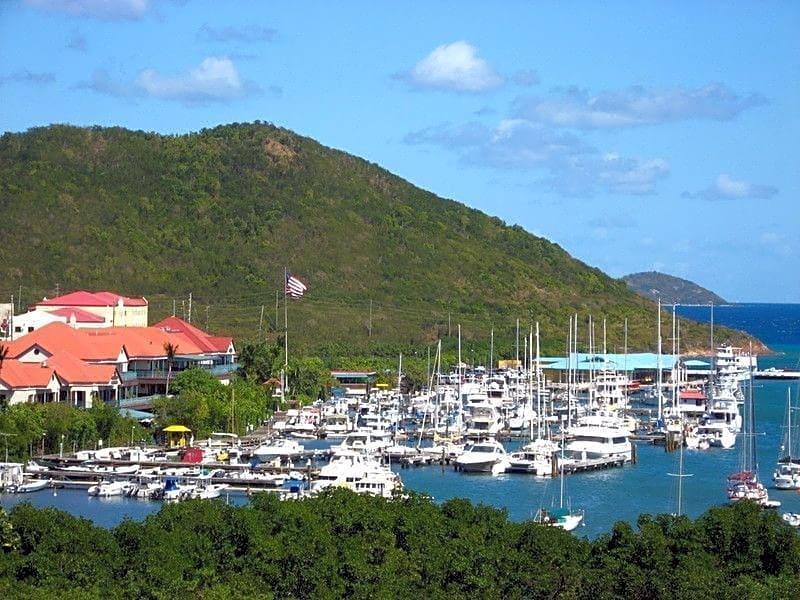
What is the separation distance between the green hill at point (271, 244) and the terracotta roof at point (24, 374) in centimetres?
3586

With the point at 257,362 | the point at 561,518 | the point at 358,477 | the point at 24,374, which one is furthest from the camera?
the point at 257,362

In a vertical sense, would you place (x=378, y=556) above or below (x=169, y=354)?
below

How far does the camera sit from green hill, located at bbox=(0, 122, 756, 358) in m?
107

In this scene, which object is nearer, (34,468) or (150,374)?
(34,468)

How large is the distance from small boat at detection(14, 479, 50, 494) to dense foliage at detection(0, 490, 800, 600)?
18.4 m

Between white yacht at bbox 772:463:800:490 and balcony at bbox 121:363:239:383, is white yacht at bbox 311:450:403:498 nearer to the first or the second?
white yacht at bbox 772:463:800:490

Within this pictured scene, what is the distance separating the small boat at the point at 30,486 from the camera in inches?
1937

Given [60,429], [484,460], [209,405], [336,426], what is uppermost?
[209,405]

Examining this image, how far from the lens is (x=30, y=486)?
162 ft

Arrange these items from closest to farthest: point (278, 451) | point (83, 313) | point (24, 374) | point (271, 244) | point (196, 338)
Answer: point (278, 451) < point (24, 374) < point (196, 338) < point (83, 313) < point (271, 244)

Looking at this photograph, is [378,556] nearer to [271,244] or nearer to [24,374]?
[24,374]

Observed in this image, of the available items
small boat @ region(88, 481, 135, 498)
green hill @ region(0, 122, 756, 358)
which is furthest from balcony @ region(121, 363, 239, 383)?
green hill @ region(0, 122, 756, 358)

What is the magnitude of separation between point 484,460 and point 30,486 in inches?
650

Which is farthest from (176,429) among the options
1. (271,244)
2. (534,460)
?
(271,244)
